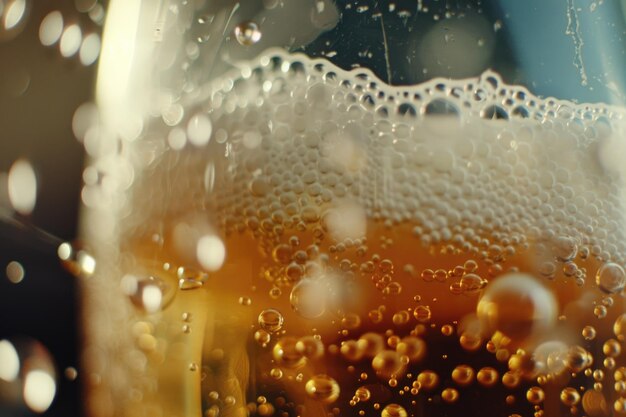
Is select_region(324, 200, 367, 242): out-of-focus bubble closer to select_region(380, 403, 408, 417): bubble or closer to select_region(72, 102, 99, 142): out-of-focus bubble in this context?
select_region(380, 403, 408, 417): bubble

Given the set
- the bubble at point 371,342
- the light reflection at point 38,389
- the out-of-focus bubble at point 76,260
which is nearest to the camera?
the bubble at point 371,342

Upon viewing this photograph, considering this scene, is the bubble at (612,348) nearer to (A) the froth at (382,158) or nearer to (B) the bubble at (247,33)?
(A) the froth at (382,158)

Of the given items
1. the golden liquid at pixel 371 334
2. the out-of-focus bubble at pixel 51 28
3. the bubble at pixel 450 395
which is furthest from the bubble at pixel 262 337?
the out-of-focus bubble at pixel 51 28

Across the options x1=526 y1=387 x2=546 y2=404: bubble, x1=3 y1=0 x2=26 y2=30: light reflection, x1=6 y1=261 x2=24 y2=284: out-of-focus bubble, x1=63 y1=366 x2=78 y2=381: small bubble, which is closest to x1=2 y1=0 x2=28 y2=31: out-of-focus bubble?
x1=3 y1=0 x2=26 y2=30: light reflection

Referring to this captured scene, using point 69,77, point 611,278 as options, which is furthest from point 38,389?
point 611,278

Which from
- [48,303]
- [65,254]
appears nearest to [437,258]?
[65,254]

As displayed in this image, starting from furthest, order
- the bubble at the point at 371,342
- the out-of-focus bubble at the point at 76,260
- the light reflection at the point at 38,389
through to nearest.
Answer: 1. the light reflection at the point at 38,389
2. the out-of-focus bubble at the point at 76,260
3. the bubble at the point at 371,342

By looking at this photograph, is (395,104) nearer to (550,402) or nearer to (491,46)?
(491,46)

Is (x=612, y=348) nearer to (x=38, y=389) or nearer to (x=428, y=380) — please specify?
(x=428, y=380)
